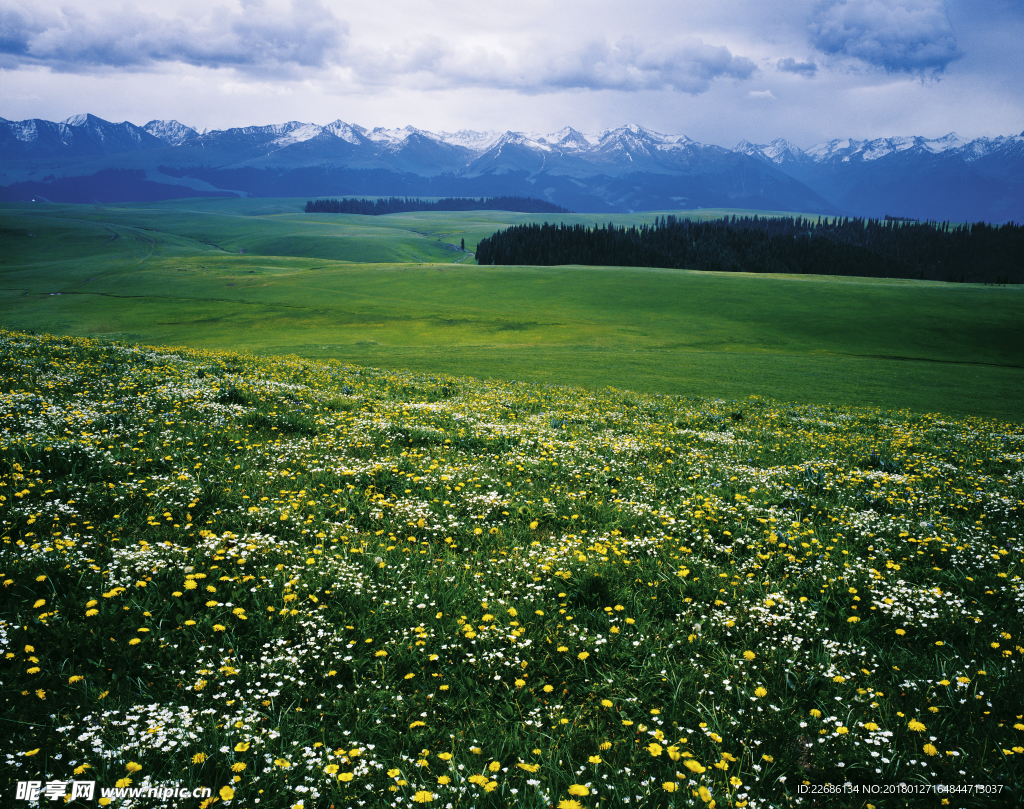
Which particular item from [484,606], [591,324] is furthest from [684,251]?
[484,606]

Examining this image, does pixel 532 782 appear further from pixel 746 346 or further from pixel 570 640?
pixel 746 346

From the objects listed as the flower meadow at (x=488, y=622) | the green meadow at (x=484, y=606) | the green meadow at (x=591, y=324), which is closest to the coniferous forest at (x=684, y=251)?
the green meadow at (x=591, y=324)

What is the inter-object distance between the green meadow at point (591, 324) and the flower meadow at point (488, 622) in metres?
23.9

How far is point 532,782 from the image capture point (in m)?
3.81

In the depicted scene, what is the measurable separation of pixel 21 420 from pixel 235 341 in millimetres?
51273

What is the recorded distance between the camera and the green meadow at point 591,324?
39375 millimetres

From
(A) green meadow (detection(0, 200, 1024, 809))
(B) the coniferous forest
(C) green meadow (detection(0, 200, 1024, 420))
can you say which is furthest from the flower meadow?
(B) the coniferous forest

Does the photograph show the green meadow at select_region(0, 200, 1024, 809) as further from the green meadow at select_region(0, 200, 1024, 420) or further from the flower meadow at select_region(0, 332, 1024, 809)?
the green meadow at select_region(0, 200, 1024, 420)

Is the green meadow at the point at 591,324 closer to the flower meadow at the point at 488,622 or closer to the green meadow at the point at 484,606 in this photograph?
the green meadow at the point at 484,606

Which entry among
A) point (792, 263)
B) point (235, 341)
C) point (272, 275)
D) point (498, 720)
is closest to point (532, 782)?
point (498, 720)

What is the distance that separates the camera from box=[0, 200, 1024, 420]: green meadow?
129 ft

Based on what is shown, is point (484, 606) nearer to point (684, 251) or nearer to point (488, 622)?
point (488, 622)

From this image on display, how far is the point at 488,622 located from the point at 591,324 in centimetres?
7218

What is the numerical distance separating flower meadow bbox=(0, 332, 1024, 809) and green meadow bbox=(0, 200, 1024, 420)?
23.9m
